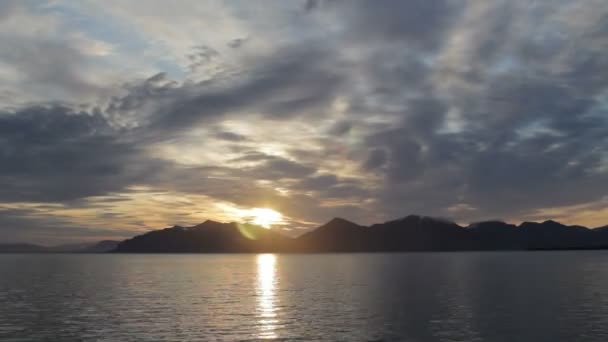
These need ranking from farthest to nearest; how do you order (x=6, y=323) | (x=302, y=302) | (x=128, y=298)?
(x=128, y=298)
(x=302, y=302)
(x=6, y=323)

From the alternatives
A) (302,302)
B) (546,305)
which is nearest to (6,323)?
(302,302)

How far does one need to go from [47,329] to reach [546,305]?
230ft

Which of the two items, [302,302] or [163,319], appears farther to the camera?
[302,302]

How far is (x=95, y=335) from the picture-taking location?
56.4m

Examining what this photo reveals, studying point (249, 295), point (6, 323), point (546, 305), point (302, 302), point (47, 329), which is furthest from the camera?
point (249, 295)

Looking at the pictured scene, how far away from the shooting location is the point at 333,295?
98.6 metres

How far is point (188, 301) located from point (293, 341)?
136 ft

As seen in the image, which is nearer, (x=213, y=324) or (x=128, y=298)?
(x=213, y=324)

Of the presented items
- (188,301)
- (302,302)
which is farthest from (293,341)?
(188,301)

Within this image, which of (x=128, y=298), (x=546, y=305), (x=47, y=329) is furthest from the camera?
(x=128, y=298)

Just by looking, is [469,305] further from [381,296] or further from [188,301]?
[188,301]

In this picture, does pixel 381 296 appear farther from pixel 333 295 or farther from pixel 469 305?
pixel 469 305

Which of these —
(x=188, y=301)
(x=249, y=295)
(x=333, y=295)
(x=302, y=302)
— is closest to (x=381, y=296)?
(x=333, y=295)

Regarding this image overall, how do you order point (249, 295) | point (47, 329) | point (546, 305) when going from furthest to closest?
point (249, 295) < point (546, 305) < point (47, 329)
